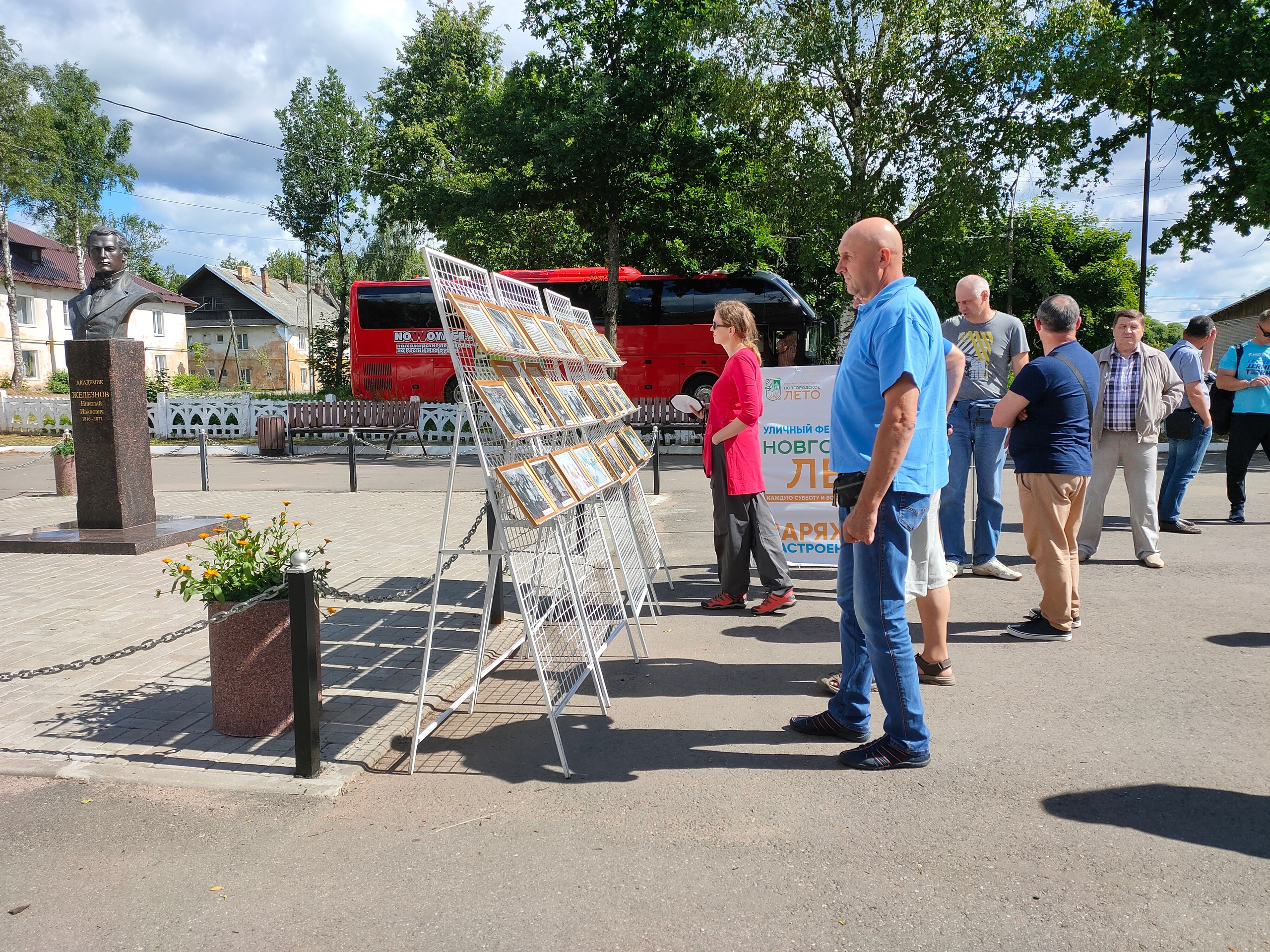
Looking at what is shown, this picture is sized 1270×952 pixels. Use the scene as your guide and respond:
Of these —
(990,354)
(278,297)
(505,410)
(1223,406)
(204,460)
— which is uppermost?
(278,297)

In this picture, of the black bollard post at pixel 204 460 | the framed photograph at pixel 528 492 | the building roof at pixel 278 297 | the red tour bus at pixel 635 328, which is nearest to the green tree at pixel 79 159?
the building roof at pixel 278 297

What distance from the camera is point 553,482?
3.93m

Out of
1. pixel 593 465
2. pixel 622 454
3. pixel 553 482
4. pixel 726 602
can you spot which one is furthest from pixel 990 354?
pixel 553 482

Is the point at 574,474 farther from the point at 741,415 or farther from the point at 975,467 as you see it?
the point at 975,467

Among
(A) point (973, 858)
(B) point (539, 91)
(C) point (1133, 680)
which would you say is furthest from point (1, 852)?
(B) point (539, 91)

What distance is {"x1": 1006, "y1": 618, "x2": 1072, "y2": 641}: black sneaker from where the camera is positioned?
5.24 m

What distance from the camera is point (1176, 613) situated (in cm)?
574

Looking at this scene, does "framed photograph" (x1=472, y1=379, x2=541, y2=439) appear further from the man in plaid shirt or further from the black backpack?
the black backpack

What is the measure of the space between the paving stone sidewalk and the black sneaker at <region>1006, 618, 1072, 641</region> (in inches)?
122

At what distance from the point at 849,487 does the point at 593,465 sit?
1561mm

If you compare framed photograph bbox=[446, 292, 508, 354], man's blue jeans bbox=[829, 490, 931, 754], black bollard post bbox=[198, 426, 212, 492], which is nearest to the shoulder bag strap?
man's blue jeans bbox=[829, 490, 931, 754]

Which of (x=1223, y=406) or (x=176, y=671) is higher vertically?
(x=1223, y=406)

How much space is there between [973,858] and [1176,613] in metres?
3.78

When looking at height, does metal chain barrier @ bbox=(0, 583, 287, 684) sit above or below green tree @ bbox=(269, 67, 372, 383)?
below
